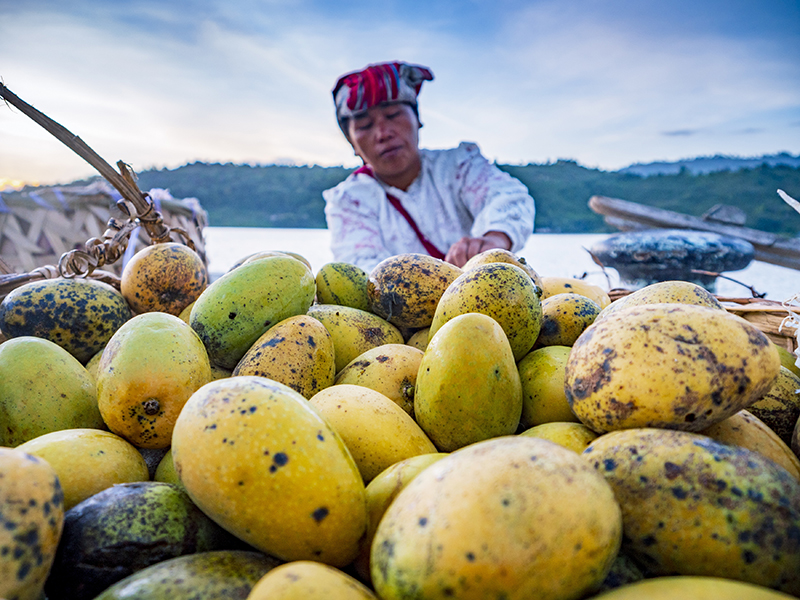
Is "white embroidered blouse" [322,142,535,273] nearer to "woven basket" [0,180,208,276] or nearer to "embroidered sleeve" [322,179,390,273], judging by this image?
"embroidered sleeve" [322,179,390,273]

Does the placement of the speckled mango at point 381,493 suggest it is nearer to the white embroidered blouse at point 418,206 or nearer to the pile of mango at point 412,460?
the pile of mango at point 412,460

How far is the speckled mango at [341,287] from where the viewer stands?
199 cm

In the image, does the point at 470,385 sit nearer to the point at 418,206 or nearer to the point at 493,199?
the point at 493,199

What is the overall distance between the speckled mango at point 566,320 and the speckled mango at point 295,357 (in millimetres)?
741

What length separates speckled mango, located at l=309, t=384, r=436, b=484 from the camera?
3.64 ft

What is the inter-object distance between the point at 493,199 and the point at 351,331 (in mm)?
2860

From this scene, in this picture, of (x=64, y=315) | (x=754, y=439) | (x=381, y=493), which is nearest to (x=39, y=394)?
Result: (x=64, y=315)

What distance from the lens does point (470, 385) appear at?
3.77ft

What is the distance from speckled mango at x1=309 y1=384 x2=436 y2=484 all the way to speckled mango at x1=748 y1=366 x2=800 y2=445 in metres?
0.91

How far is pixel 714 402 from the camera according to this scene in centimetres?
93

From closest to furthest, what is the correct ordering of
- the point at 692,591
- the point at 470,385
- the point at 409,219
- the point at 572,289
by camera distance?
1. the point at 692,591
2. the point at 470,385
3. the point at 572,289
4. the point at 409,219

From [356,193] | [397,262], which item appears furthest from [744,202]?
[397,262]

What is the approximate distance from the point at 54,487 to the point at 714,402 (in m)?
1.22

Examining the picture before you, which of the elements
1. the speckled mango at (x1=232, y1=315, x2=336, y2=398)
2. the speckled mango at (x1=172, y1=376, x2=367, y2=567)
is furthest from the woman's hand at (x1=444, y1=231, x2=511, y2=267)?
the speckled mango at (x1=172, y1=376, x2=367, y2=567)
